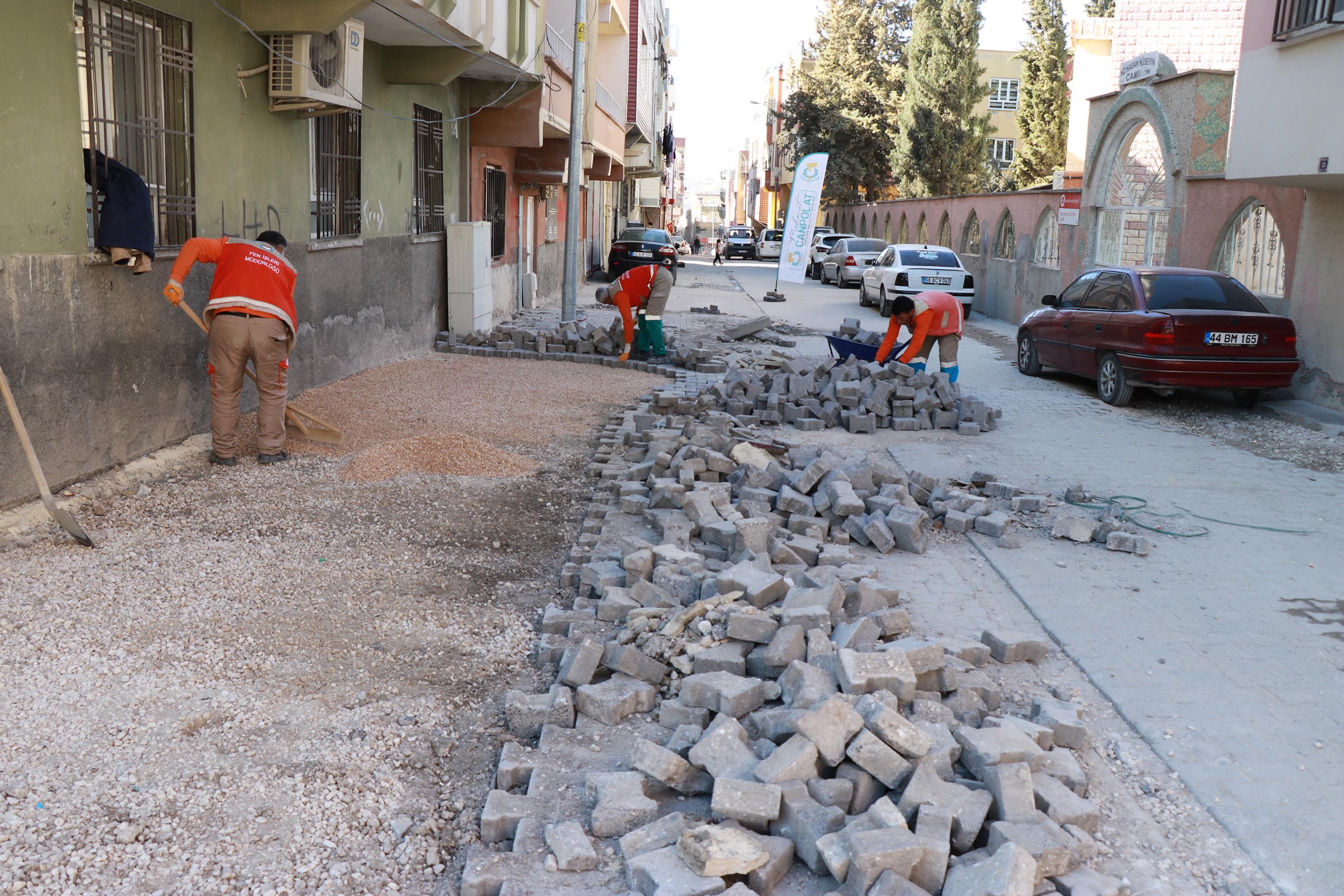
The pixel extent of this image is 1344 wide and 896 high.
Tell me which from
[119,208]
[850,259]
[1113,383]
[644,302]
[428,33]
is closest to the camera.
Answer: [119,208]

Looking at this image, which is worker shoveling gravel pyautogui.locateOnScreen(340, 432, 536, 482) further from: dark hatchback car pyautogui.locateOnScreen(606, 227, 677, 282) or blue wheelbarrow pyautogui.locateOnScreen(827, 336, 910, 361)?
dark hatchback car pyautogui.locateOnScreen(606, 227, 677, 282)

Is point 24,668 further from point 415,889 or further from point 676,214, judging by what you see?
point 676,214

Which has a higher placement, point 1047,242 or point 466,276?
point 1047,242

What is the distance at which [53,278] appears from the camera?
21.4 feet

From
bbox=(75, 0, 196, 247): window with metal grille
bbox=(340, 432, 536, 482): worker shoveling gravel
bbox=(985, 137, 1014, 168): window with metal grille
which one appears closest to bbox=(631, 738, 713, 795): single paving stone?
bbox=(340, 432, 536, 482): worker shoveling gravel

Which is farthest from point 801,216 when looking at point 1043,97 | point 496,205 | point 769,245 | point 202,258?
point 769,245

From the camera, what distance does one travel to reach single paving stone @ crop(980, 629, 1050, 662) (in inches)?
189

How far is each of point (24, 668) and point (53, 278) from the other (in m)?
3.07

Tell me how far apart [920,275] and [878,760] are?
20397mm

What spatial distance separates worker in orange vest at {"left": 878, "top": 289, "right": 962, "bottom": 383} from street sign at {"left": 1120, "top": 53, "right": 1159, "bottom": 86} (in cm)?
714

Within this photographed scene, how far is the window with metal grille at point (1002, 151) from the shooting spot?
5147 cm

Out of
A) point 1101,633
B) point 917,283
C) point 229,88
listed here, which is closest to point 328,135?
point 229,88

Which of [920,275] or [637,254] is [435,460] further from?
[637,254]

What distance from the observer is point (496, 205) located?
63.1 ft
